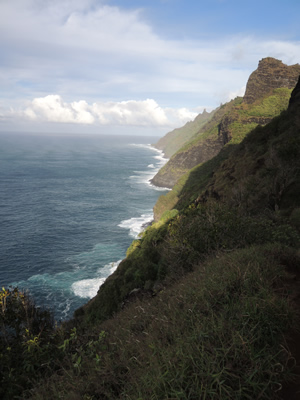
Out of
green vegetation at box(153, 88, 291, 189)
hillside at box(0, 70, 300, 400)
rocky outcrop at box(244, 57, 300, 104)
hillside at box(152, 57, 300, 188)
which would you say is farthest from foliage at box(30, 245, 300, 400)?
rocky outcrop at box(244, 57, 300, 104)

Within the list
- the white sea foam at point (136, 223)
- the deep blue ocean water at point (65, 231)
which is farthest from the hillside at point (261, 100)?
the deep blue ocean water at point (65, 231)

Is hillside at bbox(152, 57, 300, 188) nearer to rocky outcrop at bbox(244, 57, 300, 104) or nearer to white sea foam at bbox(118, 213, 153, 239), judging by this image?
rocky outcrop at bbox(244, 57, 300, 104)

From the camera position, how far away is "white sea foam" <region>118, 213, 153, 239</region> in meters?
71.2

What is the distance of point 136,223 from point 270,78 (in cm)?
8842

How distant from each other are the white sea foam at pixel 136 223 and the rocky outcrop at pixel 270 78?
2797 inches

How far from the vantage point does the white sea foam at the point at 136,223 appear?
7116 centimetres

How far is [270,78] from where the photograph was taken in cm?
10700

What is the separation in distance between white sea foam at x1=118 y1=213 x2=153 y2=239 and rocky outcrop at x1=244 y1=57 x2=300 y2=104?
233 ft

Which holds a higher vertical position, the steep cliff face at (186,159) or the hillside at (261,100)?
A: the hillside at (261,100)

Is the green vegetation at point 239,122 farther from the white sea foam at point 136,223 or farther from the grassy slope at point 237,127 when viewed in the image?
the white sea foam at point 136,223

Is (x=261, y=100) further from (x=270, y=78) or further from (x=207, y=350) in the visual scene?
(x=207, y=350)

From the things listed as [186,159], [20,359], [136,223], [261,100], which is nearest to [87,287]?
[136,223]

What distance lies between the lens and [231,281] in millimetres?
5691

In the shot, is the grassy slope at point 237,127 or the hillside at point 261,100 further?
the hillside at point 261,100
